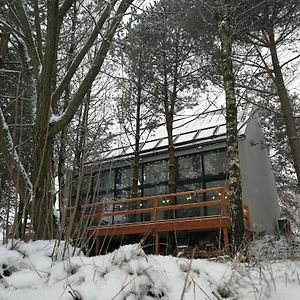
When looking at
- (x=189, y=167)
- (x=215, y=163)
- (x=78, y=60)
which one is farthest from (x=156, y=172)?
(x=78, y=60)

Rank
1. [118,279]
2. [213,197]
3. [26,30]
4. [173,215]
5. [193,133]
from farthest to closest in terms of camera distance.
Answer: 1. [193,133]
2. [213,197]
3. [173,215]
4. [26,30]
5. [118,279]

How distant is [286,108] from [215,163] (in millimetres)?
3451

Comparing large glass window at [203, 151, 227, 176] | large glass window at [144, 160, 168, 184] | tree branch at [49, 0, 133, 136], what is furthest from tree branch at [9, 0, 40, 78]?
large glass window at [144, 160, 168, 184]

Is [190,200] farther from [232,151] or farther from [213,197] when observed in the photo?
[232,151]

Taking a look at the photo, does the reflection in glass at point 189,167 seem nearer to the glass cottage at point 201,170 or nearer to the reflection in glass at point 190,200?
the glass cottage at point 201,170

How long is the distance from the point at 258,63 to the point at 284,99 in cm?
155

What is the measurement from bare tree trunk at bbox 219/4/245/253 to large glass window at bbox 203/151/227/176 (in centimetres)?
502

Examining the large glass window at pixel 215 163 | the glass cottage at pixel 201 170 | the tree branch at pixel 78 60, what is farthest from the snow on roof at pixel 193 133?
the tree branch at pixel 78 60

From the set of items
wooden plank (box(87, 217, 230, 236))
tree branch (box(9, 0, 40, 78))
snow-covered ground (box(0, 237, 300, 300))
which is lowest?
snow-covered ground (box(0, 237, 300, 300))

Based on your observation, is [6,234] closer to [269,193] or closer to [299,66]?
[299,66]

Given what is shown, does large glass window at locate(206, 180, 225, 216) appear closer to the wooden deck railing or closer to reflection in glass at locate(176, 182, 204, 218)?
the wooden deck railing

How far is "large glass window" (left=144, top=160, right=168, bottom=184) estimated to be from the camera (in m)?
12.7

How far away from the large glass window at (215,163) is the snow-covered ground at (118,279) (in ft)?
28.4

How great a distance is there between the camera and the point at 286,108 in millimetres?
8797
